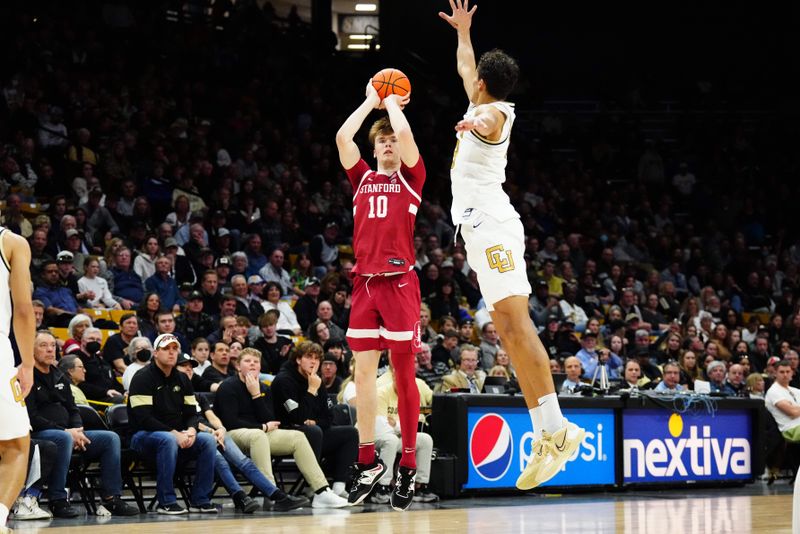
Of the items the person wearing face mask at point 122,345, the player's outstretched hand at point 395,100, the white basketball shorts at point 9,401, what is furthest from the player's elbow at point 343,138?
the person wearing face mask at point 122,345

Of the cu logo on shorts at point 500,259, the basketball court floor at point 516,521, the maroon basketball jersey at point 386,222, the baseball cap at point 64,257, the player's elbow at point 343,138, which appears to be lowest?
the basketball court floor at point 516,521

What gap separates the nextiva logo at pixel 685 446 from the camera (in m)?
12.7

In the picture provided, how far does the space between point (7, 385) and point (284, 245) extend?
10451 millimetres

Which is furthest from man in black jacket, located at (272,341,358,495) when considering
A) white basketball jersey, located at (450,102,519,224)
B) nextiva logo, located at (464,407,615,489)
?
white basketball jersey, located at (450,102,519,224)

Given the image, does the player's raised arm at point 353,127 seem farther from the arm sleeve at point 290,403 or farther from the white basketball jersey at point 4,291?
the arm sleeve at point 290,403

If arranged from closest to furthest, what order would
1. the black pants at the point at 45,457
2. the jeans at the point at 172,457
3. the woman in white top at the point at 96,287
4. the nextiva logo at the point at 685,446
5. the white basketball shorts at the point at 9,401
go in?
1. the white basketball shorts at the point at 9,401
2. the black pants at the point at 45,457
3. the jeans at the point at 172,457
4. the nextiva logo at the point at 685,446
5. the woman in white top at the point at 96,287

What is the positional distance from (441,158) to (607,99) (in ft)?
18.1

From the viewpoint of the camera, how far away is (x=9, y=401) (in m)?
6.03

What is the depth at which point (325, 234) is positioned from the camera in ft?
56.8

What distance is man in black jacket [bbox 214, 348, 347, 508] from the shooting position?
10.6 metres

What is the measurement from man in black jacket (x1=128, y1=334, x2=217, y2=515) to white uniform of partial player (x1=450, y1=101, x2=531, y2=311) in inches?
177

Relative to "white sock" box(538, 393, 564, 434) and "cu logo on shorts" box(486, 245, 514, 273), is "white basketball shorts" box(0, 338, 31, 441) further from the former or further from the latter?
"white sock" box(538, 393, 564, 434)

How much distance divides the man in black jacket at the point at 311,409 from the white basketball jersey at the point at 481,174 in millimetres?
4788

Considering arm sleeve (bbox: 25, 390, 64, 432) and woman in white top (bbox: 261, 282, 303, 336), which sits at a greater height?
woman in white top (bbox: 261, 282, 303, 336)
